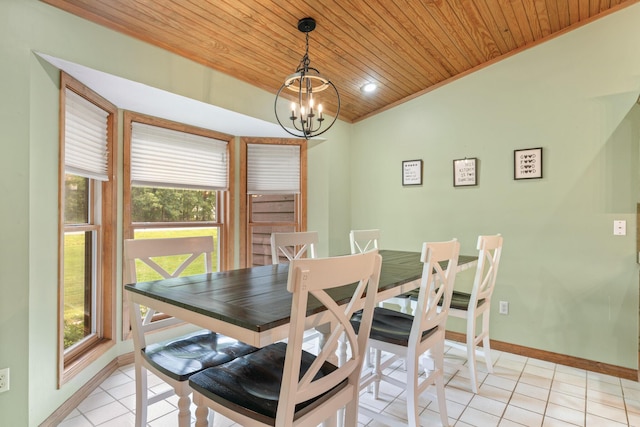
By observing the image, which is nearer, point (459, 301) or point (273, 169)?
point (459, 301)

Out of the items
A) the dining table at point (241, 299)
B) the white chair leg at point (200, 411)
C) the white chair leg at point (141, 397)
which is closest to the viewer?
the dining table at point (241, 299)

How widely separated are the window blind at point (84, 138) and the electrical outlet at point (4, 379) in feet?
3.70

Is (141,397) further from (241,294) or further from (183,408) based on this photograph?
(241,294)

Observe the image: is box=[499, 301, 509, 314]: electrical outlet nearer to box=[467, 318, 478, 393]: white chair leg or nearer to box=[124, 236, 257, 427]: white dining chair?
box=[467, 318, 478, 393]: white chair leg

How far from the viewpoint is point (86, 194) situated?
243cm

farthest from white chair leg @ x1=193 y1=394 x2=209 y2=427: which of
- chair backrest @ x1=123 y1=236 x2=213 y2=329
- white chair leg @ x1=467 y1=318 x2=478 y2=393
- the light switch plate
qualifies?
the light switch plate

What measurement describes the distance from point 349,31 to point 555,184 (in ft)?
6.78

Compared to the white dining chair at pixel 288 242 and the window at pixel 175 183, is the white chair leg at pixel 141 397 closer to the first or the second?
the white dining chair at pixel 288 242

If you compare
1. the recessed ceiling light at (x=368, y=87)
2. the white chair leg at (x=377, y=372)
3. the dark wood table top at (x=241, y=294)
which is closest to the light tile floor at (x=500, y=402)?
the white chair leg at (x=377, y=372)

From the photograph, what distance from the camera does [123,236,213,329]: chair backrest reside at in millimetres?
1714

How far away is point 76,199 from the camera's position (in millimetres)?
2305

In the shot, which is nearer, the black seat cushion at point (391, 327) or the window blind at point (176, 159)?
the black seat cushion at point (391, 327)

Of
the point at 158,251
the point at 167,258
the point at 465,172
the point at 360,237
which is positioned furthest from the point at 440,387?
the point at 167,258

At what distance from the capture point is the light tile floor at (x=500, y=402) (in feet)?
6.38
